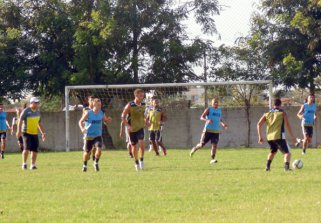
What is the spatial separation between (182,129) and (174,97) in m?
1.56

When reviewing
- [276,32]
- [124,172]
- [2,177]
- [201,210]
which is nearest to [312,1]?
[276,32]

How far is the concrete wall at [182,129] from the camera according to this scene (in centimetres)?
3569

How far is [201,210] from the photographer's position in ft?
36.4

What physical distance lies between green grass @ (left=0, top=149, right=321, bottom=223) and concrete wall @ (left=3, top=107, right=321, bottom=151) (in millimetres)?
15631

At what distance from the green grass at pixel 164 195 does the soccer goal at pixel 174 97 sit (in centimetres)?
1568

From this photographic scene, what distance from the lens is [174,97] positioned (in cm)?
3625

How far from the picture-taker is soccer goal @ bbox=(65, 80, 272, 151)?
3562cm

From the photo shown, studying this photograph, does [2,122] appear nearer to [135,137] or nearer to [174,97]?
[135,137]

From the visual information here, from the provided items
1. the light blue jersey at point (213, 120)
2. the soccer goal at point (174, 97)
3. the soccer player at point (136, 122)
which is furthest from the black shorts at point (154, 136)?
the soccer player at point (136, 122)

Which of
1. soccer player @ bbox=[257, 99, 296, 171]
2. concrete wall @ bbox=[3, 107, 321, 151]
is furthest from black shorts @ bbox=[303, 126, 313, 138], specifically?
soccer player @ bbox=[257, 99, 296, 171]

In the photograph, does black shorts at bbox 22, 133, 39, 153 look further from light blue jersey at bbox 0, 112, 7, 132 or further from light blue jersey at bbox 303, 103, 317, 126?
light blue jersey at bbox 303, 103, 317, 126

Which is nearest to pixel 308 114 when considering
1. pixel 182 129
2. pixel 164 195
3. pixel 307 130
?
pixel 307 130

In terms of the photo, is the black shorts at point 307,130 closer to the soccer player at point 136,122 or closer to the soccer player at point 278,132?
the soccer player at point 278,132

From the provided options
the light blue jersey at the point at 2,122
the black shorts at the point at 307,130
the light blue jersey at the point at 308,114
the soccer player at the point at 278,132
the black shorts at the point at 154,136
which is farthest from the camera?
the light blue jersey at the point at 2,122
